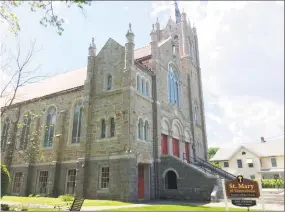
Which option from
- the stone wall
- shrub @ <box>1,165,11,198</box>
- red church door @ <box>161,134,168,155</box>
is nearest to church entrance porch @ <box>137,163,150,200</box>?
the stone wall

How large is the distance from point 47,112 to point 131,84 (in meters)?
11.5

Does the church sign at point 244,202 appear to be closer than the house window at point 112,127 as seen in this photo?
Yes

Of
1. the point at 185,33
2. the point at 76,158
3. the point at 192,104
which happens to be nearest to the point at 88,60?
the point at 76,158

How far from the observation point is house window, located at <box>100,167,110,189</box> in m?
19.3

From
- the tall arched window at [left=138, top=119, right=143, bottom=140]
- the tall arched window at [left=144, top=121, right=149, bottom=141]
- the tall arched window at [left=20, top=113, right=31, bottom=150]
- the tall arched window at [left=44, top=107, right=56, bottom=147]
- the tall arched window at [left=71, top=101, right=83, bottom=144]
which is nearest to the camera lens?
the tall arched window at [left=138, top=119, right=143, bottom=140]

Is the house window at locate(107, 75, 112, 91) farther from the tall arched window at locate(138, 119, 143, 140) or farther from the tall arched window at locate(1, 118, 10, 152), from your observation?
the tall arched window at locate(1, 118, 10, 152)

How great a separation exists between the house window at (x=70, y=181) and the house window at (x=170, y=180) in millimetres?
8146

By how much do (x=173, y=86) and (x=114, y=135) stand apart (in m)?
11.3

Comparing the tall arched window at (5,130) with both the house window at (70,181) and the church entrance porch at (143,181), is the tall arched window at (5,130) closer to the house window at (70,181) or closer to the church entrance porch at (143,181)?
the house window at (70,181)

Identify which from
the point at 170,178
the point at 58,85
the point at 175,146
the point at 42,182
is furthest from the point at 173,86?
the point at 42,182

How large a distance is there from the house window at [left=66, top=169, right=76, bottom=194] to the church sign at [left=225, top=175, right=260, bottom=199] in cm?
1603

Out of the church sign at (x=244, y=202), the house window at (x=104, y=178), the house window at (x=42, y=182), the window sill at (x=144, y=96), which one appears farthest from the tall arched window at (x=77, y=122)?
the church sign at (x=244, y=202)

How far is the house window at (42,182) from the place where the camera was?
22641 millimetres

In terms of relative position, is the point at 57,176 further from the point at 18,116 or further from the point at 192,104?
the point at 192,104
